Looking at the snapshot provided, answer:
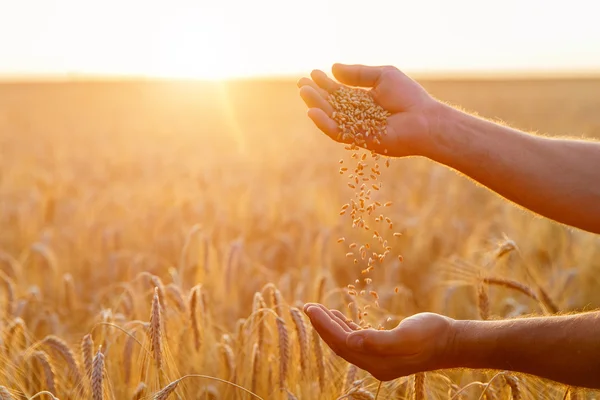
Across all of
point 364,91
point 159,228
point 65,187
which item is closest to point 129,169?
point 65,187

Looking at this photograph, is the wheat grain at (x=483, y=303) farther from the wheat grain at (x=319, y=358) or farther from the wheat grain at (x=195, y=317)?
the wheat grain at (x=195, y=317)

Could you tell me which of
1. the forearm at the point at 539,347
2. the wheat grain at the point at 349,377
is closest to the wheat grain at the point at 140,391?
the wheat grain at the point at 349,377

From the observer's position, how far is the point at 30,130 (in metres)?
15.0

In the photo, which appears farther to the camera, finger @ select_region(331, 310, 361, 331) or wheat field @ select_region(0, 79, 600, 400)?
Answer: wheat field @ select_region(0, 79, 600, 400)

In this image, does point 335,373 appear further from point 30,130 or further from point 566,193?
point 30,130

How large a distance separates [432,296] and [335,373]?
190 cm

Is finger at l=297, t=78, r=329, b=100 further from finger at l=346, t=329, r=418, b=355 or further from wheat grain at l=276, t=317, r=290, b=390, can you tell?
finger at l=346, t=329, r=418, b=355

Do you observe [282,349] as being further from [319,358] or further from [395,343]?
[395,343]

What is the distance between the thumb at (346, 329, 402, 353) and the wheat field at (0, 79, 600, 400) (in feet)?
0.45

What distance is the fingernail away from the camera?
178 cm

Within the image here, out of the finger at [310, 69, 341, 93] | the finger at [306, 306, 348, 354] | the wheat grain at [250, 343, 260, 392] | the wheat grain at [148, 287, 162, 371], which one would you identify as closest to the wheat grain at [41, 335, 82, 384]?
the wheat grain at [148, 287, 162, 371]

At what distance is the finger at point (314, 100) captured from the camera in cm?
227

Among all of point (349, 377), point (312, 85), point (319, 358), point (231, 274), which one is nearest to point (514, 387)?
point (349, 377)

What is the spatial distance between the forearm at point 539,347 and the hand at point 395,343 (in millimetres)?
58
